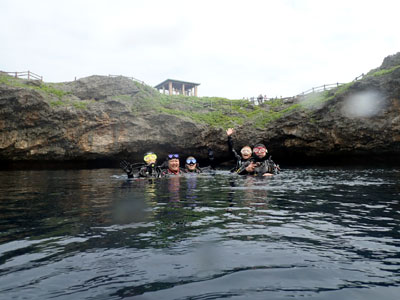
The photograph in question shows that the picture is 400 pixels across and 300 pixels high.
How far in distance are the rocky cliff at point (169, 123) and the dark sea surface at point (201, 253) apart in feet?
69.3

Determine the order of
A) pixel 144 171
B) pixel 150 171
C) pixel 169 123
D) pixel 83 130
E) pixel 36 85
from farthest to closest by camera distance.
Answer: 1. pixel 169 123
2. pixel 36 85
3. pixel 83 130
4. pixel 150 171
5. pixel 144 171

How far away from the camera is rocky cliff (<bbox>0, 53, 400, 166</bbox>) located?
23422mm

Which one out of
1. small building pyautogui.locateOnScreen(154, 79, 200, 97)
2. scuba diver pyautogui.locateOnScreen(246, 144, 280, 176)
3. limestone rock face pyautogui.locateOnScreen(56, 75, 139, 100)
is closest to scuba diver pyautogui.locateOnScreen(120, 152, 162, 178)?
scuba diver pyautogui.locateOnScreen(246, 144, 280, 176)

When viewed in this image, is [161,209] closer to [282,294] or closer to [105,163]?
[282,294]

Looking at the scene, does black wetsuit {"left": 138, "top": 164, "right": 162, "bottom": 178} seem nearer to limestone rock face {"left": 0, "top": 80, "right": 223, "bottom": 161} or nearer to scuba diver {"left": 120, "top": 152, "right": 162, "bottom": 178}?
scuba diver {"left": 120, "top": 152, "right": 162, "bottom": 178}

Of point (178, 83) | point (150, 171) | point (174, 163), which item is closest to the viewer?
point (150, 171)

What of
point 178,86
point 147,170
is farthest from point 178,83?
point 147,170

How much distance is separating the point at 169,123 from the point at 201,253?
24.3m

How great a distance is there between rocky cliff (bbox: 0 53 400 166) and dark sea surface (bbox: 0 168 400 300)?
21.1m

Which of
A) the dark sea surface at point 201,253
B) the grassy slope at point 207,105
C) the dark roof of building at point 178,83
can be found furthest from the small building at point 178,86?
the dark sea surface at point 201,253

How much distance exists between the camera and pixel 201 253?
308 centimetres

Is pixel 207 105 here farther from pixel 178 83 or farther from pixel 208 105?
pixel 178 83

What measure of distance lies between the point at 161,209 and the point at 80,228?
5.93 feet

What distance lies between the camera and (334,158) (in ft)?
100
